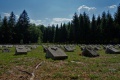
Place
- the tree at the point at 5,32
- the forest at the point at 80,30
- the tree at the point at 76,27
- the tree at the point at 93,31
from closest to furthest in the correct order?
the forest at the point at 80,30
the tree at the point at 93,31
the tree at the point at 5,32
the tree at the point at 76,27

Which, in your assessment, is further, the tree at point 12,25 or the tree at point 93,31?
the tree at point 12,25

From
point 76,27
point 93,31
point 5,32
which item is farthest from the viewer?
point 76,27

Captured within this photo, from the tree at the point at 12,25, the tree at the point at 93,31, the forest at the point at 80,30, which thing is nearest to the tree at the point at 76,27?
the forest at the point at 80,30

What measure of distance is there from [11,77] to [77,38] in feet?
230

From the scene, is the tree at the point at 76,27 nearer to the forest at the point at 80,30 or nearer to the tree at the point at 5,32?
the forest at the point at 80,30

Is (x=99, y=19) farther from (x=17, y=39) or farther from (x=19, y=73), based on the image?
(x=19, y=73)

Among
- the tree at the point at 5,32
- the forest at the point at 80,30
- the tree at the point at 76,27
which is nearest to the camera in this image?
the forest at the point at 80,30

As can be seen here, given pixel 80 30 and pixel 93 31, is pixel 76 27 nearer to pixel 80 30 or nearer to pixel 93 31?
pixel 80 30

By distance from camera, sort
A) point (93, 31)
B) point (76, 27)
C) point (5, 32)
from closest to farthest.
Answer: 1. point (93, 31)
2. point (5, 32)
3. point (76, 27)

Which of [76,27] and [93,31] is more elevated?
[76,27]

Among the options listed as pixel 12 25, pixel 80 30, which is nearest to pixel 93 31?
pixel 80 30

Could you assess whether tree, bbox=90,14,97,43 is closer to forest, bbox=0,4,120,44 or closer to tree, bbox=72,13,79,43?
forest, bbox=0,4,120,44

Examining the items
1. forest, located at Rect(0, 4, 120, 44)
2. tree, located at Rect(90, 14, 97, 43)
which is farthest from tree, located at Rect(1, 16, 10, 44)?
tree, located at Rect(90, 14, 97, 43)

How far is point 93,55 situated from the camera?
67.4ft
